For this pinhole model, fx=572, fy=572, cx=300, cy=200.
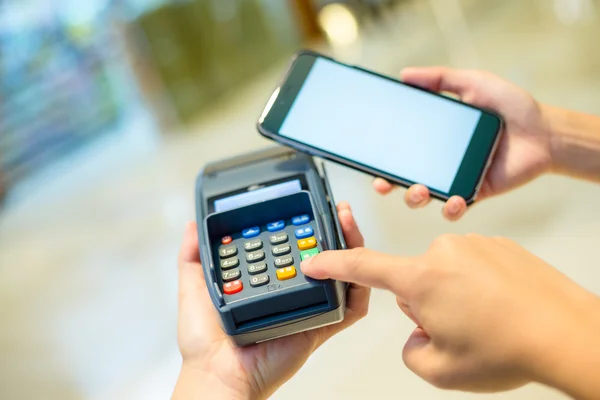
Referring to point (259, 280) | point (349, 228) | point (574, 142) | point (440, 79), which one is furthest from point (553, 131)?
point (259, 280)

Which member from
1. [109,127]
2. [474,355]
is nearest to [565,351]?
[474,355]

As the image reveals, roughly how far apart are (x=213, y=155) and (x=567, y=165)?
3.59 feet

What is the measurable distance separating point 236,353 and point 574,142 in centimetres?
46

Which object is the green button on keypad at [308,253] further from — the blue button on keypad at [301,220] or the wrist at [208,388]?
the wrist at [208,388]

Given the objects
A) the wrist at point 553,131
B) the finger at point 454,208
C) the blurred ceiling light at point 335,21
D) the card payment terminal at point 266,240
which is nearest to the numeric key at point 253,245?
the card payment terminal at point 266,240

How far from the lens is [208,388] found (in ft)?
1.78

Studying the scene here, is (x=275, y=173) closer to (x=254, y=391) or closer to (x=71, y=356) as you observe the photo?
(x=254, y=391)

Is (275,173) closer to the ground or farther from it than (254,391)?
farther from it

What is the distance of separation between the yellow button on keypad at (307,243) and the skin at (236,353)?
4 cm

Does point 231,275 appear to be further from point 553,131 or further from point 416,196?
point 553,131

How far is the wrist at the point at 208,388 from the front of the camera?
537 mm

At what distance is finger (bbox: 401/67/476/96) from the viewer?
691 mm

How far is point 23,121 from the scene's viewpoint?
1.88m

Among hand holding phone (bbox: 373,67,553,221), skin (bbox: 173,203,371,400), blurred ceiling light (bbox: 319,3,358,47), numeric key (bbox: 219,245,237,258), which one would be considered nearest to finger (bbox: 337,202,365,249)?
skin (bbox: 173,203,371,400)
